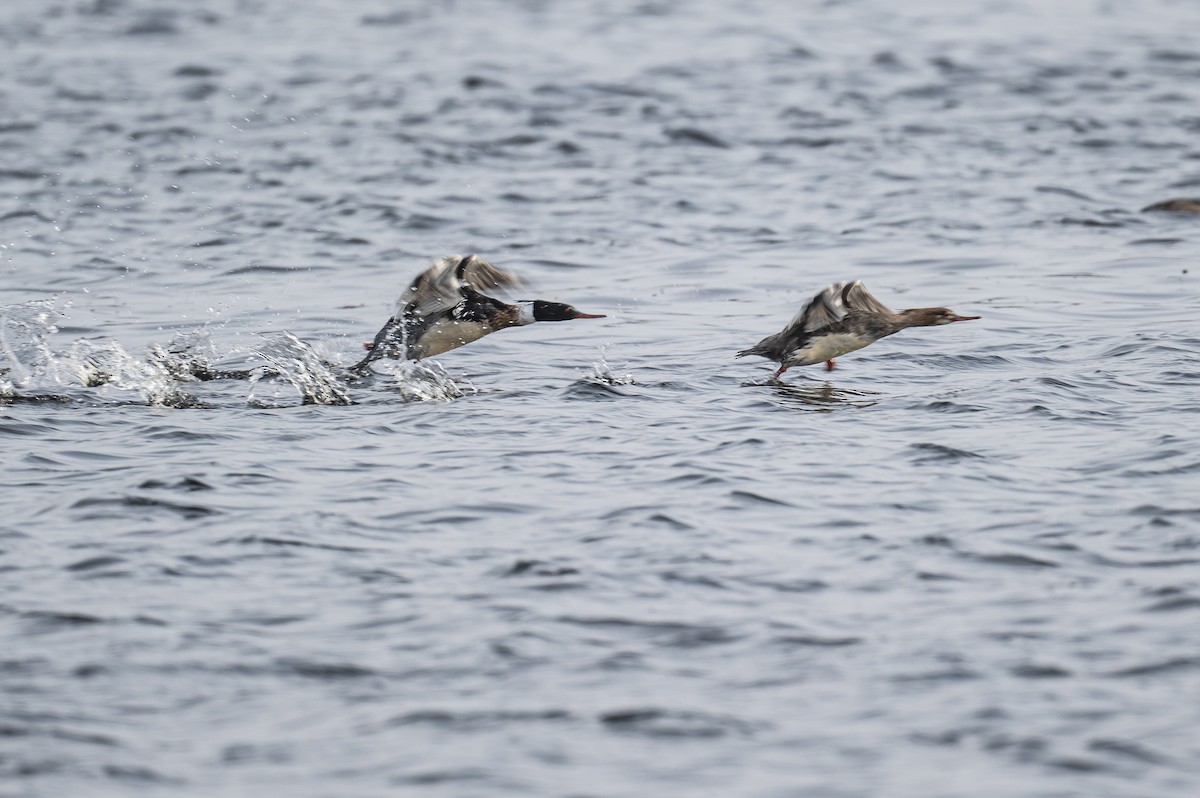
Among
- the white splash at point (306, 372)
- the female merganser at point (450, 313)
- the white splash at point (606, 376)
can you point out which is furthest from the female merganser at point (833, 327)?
the white splash at point (306, 372)

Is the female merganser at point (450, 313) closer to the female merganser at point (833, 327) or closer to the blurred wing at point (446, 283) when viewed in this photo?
the blurred wing at point (446, 283)

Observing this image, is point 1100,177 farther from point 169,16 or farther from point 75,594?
point 169,16

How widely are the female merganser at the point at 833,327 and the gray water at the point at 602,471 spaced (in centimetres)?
26

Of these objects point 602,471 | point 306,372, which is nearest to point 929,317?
point 602,471

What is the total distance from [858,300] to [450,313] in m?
2.96

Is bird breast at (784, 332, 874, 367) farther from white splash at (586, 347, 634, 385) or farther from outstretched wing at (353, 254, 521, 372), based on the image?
outstretched wing at (353, 254, 521, 372)

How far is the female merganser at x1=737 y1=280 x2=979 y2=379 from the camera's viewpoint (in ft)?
37.3

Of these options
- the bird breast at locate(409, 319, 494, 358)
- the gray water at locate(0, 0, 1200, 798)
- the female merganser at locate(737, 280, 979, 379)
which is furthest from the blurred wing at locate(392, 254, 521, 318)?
the female merganser at locate(737, 280, 979, 379)

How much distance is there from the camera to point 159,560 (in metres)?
7.57

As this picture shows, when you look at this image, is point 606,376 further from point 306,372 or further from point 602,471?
point 602,471

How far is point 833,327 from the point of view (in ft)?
37.3

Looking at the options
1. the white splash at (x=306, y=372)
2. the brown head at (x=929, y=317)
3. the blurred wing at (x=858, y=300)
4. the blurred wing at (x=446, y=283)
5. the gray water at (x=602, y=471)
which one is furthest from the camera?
the blurred wing at (x=446, y=283)

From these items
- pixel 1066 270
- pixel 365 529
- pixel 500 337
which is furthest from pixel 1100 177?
pixel 365 529

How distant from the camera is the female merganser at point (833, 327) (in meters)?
11.4
